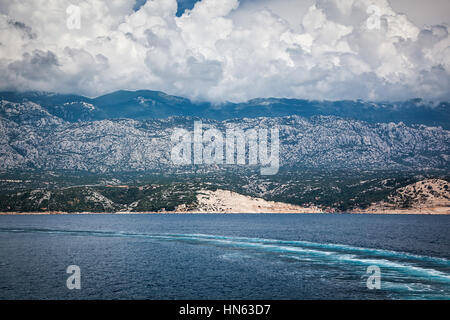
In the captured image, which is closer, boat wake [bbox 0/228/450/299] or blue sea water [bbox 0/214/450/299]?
blue sea water [bbox 0/214/450/299]

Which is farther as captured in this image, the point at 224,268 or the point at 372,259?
the point at 372,259

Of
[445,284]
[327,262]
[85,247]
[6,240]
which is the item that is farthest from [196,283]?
[6,240]

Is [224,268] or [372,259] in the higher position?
[372,259]

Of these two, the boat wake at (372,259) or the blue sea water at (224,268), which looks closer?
the blue sea water at (224,268)

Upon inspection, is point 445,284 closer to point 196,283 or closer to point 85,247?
point 196,283
